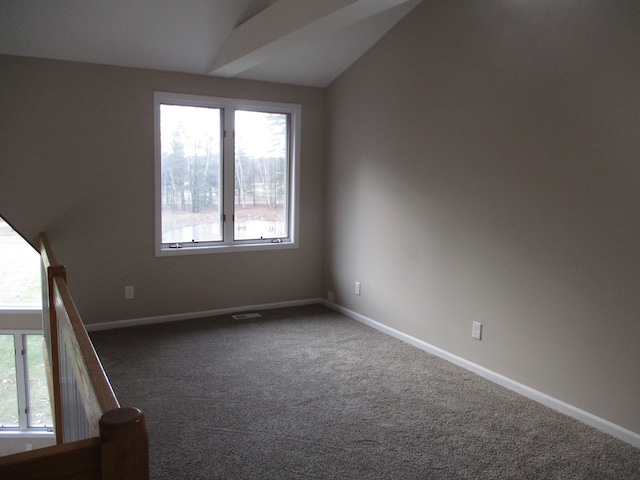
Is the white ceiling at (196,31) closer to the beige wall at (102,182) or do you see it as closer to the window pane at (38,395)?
the beige wall at (102,182)

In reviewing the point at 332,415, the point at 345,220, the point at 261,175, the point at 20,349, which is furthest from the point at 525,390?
the point at 20,349

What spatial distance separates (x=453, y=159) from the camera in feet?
12.4

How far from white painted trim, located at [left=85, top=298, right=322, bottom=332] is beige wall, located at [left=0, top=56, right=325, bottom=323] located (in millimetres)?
43

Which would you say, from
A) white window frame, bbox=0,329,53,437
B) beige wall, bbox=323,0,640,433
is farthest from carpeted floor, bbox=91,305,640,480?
white window frame, bbox=0,329,53,437

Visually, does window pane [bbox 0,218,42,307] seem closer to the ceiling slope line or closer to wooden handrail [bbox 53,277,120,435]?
the ceiling slope line

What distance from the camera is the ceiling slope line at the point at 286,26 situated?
3.10m

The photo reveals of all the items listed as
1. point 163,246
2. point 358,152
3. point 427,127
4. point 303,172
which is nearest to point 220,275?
point 163,246

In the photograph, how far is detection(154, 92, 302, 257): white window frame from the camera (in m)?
4.63

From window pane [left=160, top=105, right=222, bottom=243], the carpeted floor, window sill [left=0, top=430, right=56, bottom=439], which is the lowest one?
window sill [left=0, top=430, right=56, bottom=439]

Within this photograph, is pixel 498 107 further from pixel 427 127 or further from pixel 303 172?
pixel 303 172

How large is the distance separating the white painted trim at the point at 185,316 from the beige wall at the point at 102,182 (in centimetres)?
4

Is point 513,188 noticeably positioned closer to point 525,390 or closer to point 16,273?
point 525,390

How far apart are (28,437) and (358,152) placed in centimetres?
490

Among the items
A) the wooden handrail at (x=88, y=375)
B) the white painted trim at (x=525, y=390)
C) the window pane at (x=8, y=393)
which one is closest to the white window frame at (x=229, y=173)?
the white painted trim at (x=525, y=390)
